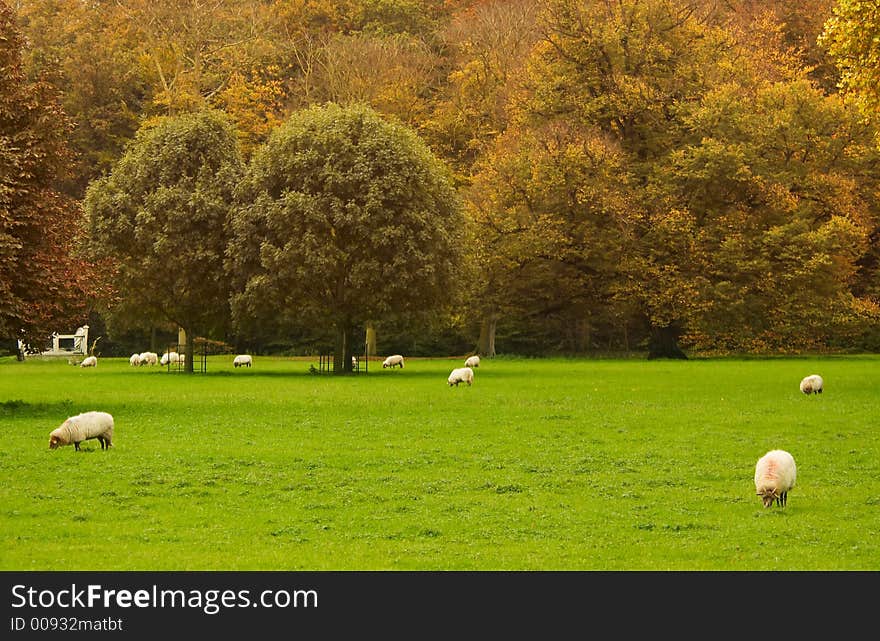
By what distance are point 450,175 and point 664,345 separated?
46.6ft

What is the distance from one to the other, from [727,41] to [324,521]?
56.3 metres

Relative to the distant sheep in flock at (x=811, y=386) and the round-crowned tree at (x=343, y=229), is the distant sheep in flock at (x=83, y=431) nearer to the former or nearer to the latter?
the distant sheep in flock at (x=811, y=386)

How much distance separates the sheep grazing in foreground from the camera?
15609 millimetres

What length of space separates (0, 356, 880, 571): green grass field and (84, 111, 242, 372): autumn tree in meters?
16.0

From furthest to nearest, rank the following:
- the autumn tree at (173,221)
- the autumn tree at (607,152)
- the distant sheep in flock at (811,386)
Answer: the autumn tree at (607,152), the autumn tree at (173,221), the distant sheep in flock at (811,386)

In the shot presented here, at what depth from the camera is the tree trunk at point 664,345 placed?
64.6m

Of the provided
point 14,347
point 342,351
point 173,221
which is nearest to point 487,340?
point 342,351

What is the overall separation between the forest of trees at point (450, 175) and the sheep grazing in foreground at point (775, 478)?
64.0ft

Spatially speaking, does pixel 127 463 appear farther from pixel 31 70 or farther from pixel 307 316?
pixel 31 70

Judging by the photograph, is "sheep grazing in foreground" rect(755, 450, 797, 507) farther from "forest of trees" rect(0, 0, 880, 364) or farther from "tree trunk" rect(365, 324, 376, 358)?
"tree trunk" rect(365, 324, 376, 358)

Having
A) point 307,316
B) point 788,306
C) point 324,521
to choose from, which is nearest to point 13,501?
point 324,521

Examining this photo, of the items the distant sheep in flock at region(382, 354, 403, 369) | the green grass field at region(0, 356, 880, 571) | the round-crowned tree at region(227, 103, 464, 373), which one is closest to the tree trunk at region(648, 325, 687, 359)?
the distant sheep in flock at region(382, 354, 403, 369)

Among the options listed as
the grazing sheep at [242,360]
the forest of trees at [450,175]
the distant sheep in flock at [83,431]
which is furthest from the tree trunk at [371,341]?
the distant sheep in flock at [83,431]

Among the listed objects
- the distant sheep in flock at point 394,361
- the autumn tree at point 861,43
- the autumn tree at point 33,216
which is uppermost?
the autumn tree at point 861,43
